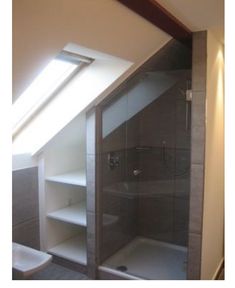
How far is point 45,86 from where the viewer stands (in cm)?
198

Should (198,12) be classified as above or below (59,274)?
above

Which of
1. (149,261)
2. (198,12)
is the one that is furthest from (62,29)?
(149,261)

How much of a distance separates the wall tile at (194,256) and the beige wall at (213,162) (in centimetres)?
5

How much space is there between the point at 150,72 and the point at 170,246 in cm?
149

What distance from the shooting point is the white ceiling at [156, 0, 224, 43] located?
4.39 feet

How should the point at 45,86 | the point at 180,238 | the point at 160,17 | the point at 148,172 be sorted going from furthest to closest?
the point at 148,172 → the point at 180,238 → the point at 45,86 → the point at 160,17

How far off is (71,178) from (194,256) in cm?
111

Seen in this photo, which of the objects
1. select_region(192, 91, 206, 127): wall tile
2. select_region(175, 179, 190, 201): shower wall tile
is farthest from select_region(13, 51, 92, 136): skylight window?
select_region(175, 179, 190, 201): shower wall tile

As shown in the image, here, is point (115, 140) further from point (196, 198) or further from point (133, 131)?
point (196, 198)

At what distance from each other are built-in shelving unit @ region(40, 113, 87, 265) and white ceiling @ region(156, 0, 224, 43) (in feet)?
3.20

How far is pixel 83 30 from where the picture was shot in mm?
1254

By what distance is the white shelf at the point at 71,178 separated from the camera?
2229 mm

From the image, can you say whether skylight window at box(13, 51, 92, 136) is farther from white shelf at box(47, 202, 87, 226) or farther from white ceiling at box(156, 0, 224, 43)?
white shelf at box(47, 202, 87, 226)
